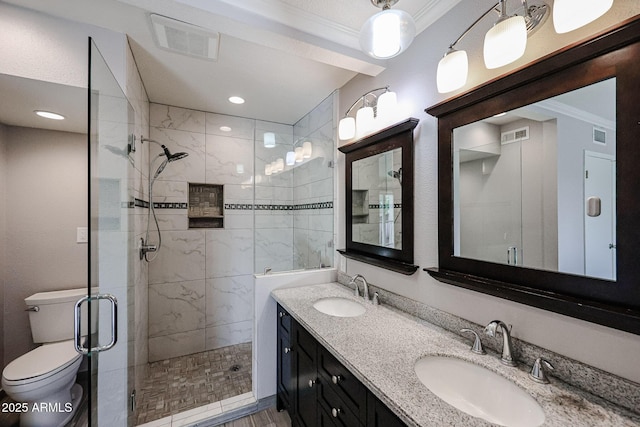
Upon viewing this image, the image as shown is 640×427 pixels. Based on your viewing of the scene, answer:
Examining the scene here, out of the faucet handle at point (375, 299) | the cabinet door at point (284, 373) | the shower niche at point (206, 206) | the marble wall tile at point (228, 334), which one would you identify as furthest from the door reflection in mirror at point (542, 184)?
the marble wall tile at point (228, 334)

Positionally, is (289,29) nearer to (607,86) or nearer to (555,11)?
(555,11)

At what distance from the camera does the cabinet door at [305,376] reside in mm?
1409

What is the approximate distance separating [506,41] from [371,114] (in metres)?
0.91

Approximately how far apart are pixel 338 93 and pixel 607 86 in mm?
1804

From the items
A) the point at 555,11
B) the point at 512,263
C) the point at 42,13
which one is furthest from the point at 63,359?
the point at 555,11

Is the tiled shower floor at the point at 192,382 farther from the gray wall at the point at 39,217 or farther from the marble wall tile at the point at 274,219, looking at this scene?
the marble wall tile at the point at 274,219

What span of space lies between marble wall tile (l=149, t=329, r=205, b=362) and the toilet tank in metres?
0.75

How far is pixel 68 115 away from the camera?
1806mm

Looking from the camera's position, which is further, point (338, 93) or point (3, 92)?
point (338, 93)

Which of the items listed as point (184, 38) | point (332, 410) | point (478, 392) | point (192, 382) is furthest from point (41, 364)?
point (478, 392)

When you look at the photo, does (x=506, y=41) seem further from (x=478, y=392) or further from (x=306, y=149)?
(x=306, y=149)

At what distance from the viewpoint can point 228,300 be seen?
2947 millimetres

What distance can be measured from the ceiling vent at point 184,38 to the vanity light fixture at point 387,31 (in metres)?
0.99

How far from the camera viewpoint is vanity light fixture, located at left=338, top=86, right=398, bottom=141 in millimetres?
1648
